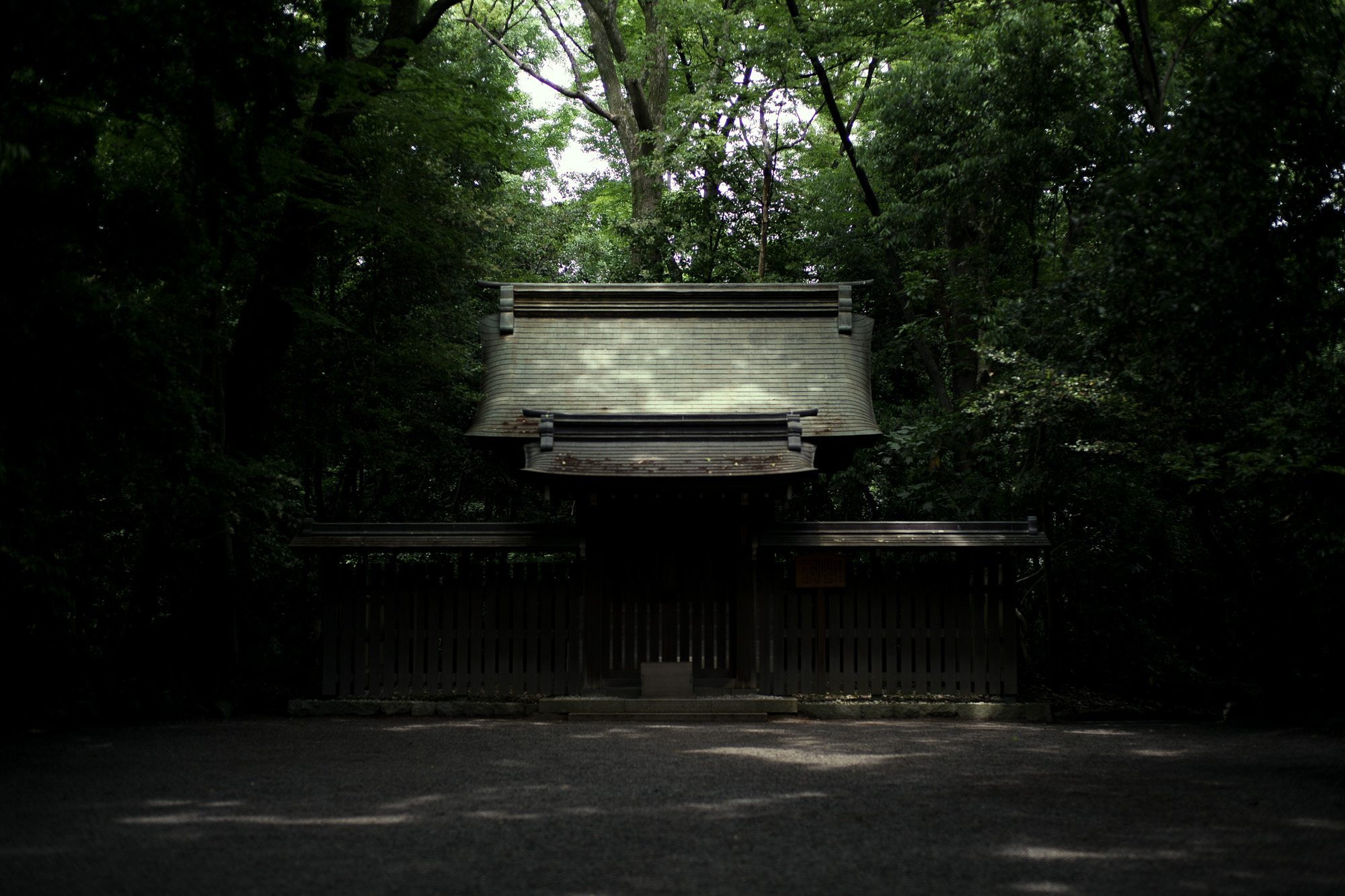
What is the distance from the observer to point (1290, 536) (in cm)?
1099

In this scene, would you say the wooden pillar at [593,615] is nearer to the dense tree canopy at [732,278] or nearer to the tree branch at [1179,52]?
the dense tree canopy at [732,278]

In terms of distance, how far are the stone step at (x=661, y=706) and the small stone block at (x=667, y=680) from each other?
0.23 feet

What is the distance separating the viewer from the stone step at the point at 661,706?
9.79 metres

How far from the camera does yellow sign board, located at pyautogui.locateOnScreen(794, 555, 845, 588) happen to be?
34.4 ft

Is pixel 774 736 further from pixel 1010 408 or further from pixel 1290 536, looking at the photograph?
pixel 1290 536

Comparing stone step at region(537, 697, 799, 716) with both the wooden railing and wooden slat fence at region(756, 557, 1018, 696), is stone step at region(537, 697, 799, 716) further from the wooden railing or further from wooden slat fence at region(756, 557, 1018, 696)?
wooden slat fence at region(756, 557, 1018, 696)

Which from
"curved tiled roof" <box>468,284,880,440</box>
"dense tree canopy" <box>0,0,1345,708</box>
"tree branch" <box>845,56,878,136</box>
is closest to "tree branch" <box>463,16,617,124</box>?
"dense tree canopy" <box>0,0,1345,708</box>

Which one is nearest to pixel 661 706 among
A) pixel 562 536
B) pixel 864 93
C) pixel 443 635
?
pixel 562 536

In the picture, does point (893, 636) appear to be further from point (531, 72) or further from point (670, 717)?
point (531, 72)

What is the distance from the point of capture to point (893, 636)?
1058cm

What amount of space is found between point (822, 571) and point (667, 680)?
6.92ft

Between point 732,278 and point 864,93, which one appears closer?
point 864,93

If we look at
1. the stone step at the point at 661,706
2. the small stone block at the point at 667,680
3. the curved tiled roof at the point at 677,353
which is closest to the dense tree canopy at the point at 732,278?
the curved tiled roof at the point at 677,353

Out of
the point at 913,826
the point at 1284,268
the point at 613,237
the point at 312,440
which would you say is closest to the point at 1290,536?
the point at 1284,268
